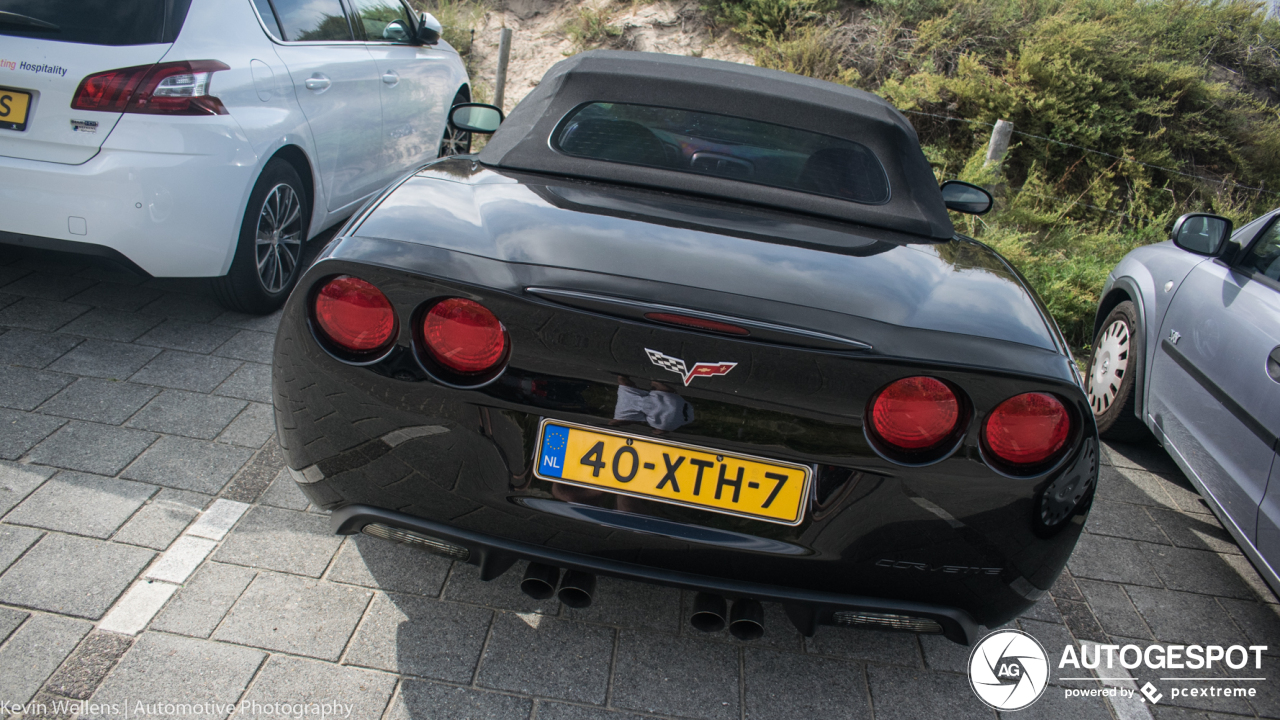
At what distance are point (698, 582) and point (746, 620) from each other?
18 cm

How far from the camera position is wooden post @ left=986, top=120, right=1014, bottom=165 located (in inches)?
287

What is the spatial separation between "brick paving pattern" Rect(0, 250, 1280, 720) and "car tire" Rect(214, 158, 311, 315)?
0.65 m

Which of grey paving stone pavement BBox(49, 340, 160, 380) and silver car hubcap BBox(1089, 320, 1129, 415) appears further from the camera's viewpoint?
silver car hubcap BBox(1089, 320, 1129, 415)

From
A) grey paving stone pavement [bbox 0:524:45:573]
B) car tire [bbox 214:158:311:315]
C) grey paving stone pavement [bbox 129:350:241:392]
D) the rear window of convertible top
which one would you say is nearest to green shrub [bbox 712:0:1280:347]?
the rear window of convertible top

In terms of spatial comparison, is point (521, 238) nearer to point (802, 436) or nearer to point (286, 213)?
point (802, 436)

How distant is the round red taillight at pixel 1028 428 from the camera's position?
5.78 feet

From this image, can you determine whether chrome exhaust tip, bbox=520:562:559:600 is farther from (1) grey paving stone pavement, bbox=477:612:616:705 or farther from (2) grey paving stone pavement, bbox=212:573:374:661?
(2) grey paving stone pavement, bbox=212:573:374:661

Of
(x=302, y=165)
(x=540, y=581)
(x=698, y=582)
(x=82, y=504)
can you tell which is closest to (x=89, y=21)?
(x=302, y=165)

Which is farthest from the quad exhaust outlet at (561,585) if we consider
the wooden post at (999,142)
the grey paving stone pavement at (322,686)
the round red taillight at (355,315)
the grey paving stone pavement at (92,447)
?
the wooden post at (999,142)

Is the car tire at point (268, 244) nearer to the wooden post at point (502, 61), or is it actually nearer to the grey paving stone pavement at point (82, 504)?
the grey paving stone pavement at point (82, 504)

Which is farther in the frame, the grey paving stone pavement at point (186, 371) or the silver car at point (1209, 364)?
the grey paving stone pavement at point (186, 371)

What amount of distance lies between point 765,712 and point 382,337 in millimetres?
1315

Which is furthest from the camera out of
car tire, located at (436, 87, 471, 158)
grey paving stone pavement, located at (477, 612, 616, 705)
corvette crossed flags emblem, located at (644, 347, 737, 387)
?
car tire, located at (436, 87, 471, 158)

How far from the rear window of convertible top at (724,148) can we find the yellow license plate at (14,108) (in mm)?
2100
